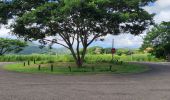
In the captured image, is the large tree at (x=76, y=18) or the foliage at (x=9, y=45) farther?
the foliage at (x=9, y=45)

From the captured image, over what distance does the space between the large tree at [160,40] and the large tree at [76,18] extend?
3072cm

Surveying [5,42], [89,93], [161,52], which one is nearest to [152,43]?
[161,52]

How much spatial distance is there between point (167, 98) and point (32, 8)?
75.7 ft

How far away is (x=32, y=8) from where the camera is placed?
36.0m

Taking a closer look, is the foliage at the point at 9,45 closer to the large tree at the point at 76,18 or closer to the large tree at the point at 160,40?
the large tree at the point at 160,40

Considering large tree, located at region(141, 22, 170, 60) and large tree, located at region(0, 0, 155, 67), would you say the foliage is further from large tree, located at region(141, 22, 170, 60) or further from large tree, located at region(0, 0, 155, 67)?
large tree, located at region(0, 0, 155, 67)

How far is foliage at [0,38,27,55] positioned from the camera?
258 ft

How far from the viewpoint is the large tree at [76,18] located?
3142cm

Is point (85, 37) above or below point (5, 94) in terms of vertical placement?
above

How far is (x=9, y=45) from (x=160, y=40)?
106 ft

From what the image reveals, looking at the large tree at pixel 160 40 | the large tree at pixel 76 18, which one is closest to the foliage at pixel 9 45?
the large tree at pixel 160 40

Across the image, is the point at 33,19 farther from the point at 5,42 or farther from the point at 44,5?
the point at 5,42

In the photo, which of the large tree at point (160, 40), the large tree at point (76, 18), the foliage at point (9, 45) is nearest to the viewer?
the large tree at point (76, 18)

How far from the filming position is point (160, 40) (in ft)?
231
